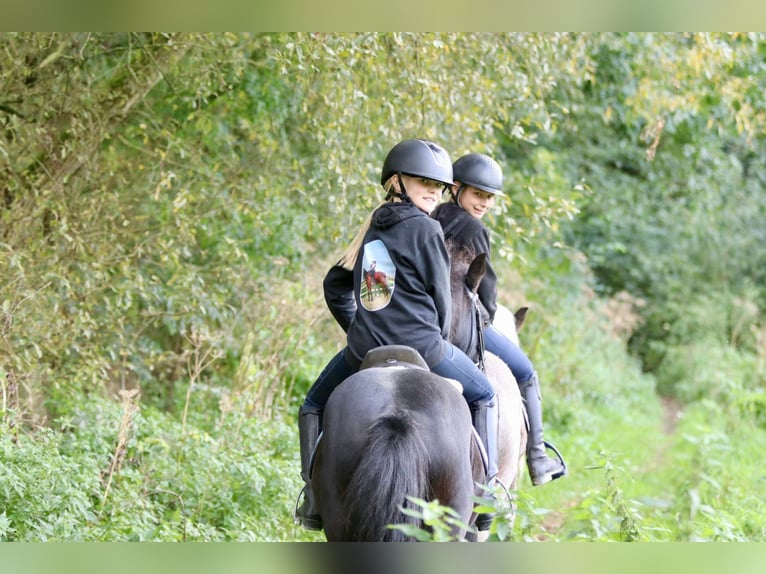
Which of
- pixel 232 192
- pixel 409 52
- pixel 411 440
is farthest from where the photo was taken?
pixel 232 192

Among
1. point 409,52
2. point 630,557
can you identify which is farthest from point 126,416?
point 630,557

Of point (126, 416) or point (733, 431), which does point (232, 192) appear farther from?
point (733, 431)

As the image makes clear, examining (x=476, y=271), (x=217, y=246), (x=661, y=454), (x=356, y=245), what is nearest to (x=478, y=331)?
(x=476, y=271)

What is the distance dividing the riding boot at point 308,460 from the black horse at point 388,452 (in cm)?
43

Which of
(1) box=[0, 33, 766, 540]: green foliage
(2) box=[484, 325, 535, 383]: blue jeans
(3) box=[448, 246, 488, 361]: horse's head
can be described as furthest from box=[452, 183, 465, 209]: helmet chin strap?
(1) box=[0, 33, 766, 540]: green foliage

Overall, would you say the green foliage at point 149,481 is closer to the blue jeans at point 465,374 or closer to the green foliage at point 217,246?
the green foliage at point 217,246

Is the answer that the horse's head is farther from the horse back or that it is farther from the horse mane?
the horse back

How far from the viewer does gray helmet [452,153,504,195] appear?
5664 millimetres

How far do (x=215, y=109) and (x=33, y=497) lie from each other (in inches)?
206

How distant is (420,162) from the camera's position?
4613 millimetres

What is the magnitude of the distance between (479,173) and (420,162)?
113cm

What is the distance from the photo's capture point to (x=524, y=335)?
1516cm

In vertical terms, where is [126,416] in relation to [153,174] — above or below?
below

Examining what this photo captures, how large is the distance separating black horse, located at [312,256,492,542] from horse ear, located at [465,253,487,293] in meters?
1.14
